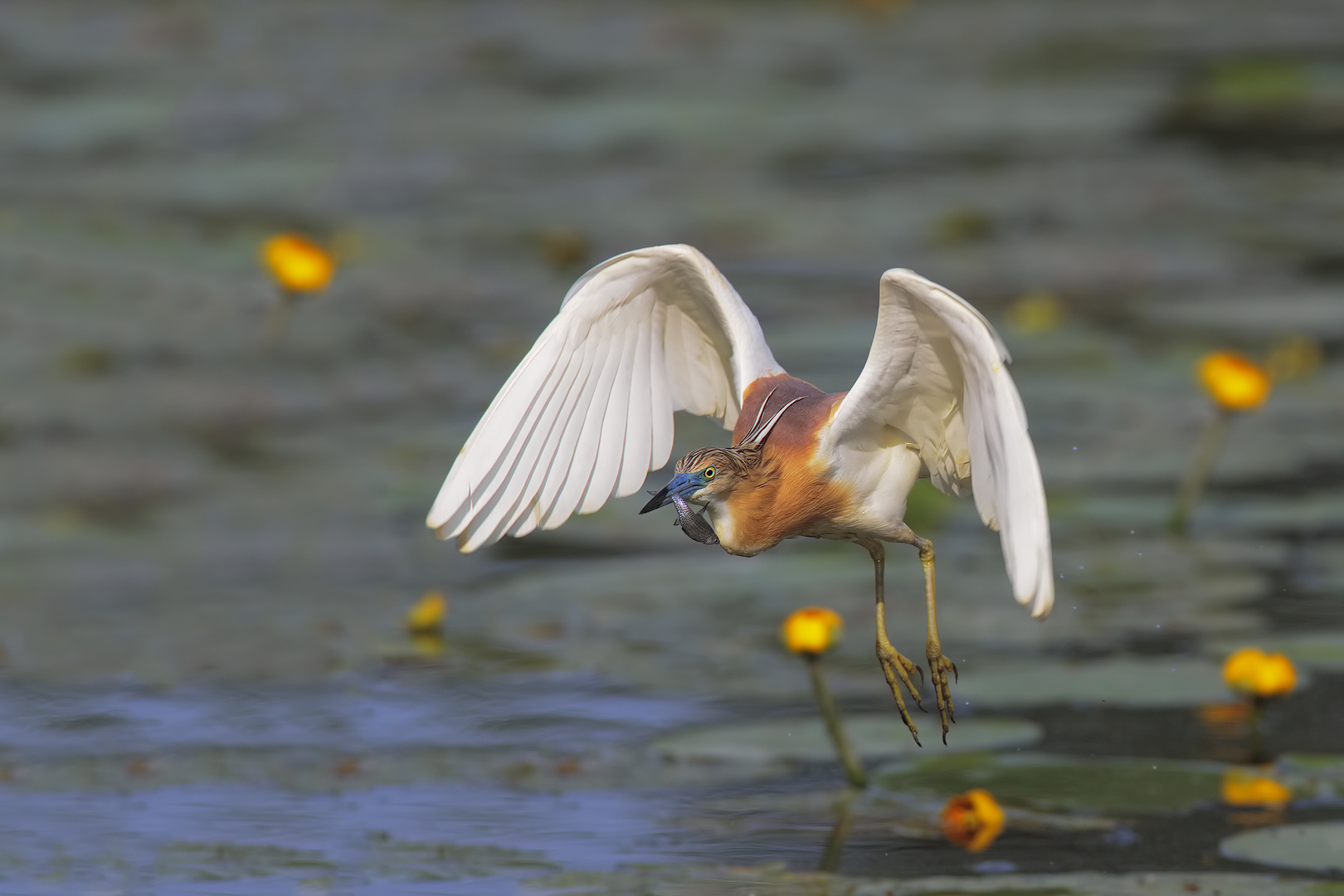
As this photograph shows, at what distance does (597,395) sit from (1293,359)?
6.07 m

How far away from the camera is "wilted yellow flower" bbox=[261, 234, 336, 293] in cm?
709

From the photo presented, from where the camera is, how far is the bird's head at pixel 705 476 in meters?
3.12

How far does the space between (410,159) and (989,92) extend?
4.23 m

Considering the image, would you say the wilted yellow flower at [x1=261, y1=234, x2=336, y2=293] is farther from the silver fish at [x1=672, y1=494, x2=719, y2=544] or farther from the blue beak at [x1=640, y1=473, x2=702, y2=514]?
the blue beak at [x1=640, y1=473, x2=702, y2=514]

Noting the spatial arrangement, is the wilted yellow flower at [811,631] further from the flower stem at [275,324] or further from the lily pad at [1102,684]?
the flower stem at [275,324]

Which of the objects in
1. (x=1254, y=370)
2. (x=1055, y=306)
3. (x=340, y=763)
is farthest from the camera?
(x=1055, y=306)

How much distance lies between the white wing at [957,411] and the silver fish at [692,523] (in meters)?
0.30

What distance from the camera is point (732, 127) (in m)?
12.0

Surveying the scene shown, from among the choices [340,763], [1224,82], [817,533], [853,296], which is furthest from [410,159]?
[817,533]

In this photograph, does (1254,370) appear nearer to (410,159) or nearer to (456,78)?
(410,159)

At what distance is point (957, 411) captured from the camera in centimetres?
353

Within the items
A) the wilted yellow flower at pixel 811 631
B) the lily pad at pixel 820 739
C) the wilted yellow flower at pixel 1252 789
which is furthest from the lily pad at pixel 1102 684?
the wilted yellow flower at pixel 811 631

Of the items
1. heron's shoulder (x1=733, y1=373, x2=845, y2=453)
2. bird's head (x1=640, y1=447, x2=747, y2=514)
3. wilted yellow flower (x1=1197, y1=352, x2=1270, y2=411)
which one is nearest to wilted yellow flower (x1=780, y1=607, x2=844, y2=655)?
heron's shoulder (x1=733, y1=373, x2=845, y2=453)

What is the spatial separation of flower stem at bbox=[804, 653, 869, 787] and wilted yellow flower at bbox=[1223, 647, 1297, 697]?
115 centimetres
